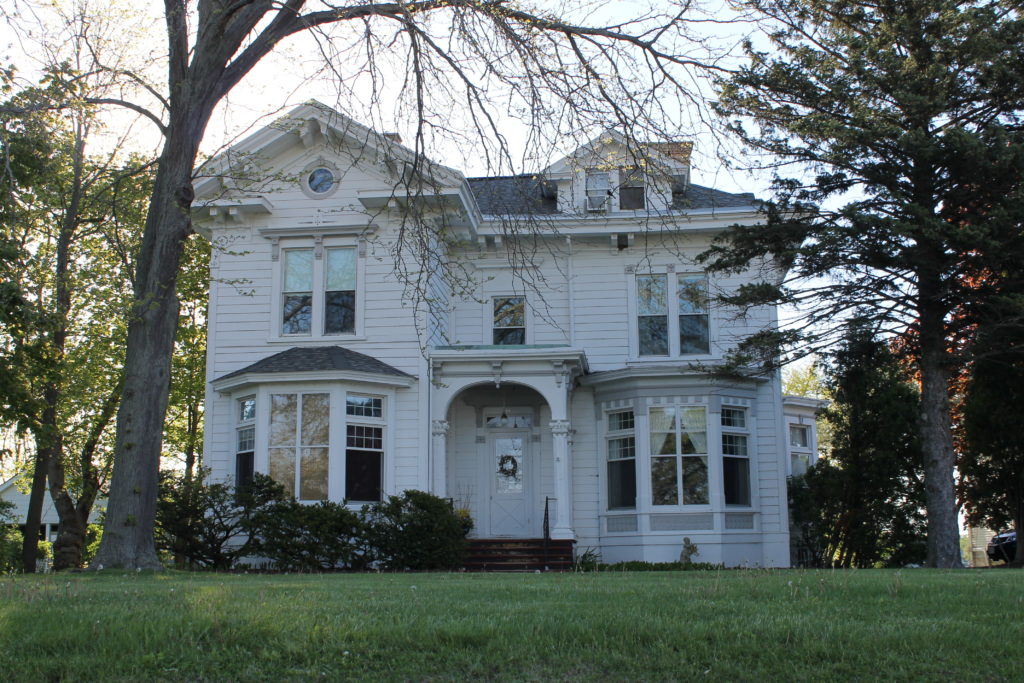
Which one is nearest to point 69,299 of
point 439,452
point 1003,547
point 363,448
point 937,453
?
point 363,448

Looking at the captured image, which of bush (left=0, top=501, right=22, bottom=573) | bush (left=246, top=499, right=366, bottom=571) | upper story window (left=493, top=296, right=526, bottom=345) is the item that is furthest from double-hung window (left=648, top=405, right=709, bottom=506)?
bush (left=0, top=501, right=22, bottom=573)

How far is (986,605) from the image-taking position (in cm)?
724

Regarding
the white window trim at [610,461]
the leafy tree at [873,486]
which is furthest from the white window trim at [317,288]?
the leafy tree at [873,486]

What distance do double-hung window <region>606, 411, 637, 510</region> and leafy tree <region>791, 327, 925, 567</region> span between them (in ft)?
13.0

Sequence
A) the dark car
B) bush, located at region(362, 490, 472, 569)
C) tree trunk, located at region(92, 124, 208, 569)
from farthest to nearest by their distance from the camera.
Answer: the dark car < bush, located at region(362, 490, 472, 569) < tree trunk, located at region(92, 124, 208, 569)

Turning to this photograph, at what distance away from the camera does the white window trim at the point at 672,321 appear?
2139cm

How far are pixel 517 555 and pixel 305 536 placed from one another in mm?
4169

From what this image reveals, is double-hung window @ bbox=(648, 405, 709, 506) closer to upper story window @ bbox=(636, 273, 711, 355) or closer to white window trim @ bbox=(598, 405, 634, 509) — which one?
white window trim @ bbox=(598, 405, 634, 509)

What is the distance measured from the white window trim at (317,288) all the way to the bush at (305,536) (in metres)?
3.91

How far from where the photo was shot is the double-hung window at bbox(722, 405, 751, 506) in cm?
2056

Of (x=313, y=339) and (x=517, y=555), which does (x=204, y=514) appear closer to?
(x=313, y=339)

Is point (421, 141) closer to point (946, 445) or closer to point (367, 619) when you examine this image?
point (367, 619)

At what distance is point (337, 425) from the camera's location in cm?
1884

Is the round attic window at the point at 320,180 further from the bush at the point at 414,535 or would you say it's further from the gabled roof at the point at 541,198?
the bush at the point at 414,535
